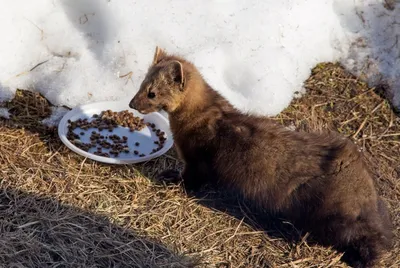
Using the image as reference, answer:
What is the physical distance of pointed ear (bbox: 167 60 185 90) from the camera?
472cm

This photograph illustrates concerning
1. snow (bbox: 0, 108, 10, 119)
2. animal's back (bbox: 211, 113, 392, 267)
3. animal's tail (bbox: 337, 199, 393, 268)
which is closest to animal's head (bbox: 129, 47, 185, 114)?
animal's back (bbox: 211, 113, 392, 267)

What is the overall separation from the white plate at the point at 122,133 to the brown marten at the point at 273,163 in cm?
44

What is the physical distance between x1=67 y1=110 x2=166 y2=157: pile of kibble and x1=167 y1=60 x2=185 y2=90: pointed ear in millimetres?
810

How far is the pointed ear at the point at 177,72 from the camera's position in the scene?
4.72 meters

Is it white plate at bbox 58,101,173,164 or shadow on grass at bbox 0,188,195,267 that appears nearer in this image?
shadow on grass at bbox 0,188,195,267

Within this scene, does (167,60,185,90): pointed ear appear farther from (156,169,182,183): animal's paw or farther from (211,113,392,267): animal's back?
(156,169,182,183): animal's paw

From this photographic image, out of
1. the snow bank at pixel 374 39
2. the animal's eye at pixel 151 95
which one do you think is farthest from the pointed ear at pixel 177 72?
the snow bank at pixel 374 39

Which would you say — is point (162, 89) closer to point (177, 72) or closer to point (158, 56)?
point (177, 72)

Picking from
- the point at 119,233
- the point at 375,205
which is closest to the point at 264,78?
the point at 375,205

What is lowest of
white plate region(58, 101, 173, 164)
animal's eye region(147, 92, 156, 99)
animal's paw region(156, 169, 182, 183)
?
animal's paw region(156, 169, 182, 183)

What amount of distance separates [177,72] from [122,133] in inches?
39.0

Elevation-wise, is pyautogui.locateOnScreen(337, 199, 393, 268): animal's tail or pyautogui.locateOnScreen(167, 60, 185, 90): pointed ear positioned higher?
pyautogui.locateOnScreen(167, 60, 185, 90): pointed ear

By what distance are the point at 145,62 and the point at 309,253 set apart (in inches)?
86.3

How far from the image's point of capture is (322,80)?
244 inches
